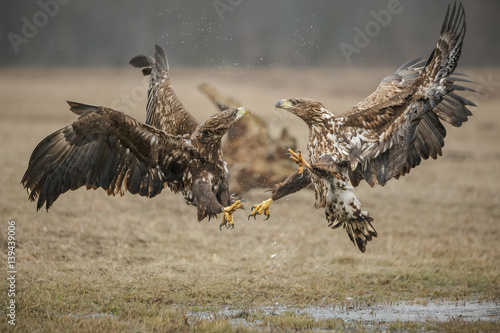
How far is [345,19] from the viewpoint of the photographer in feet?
112

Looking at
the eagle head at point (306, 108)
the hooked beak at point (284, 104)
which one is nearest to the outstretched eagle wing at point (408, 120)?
the eagle head at point (306, 108)

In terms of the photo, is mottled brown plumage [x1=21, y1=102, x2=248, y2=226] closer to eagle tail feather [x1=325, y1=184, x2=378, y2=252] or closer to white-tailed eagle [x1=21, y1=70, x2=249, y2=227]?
white-tailed eagle [x1=21, y1=70, x2=249, y2=227]

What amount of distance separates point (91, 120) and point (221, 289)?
2.20 metres

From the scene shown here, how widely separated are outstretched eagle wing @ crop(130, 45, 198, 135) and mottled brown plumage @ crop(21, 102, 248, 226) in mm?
473

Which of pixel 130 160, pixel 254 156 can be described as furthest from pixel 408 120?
pixel 254 156

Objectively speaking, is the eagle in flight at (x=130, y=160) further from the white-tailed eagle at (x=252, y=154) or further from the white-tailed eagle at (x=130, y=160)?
the white-tailed eagle at (x=252, y=154)

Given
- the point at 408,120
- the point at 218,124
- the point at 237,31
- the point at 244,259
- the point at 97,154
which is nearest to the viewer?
the point at 97,154

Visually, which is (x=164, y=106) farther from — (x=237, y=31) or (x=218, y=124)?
(x=237, y=31)

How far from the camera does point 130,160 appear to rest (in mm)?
6234

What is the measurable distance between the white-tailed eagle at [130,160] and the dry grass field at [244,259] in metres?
0.96

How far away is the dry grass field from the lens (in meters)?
5.76

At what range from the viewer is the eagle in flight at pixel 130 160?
586 centimetres

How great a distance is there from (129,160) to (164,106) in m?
1.46

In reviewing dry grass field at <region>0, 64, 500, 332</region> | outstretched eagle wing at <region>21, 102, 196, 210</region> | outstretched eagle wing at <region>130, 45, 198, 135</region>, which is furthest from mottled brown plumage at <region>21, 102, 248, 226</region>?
dry grass field at <region>0, 64, 500, 332</region>
